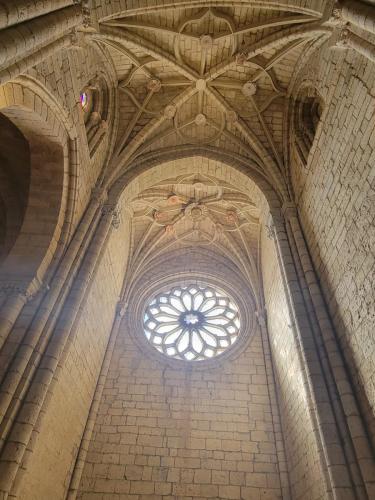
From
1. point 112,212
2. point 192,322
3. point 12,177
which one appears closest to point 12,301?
point 112,212

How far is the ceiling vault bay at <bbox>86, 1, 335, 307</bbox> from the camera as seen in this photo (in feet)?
25.6

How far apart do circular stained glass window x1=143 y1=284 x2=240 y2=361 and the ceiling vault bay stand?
117 cm

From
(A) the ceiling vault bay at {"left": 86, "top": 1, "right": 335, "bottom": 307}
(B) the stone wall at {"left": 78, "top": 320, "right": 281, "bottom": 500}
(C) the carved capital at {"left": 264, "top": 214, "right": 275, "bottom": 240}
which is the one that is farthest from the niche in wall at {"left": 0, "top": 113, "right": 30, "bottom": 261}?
(C) the carved capital at {"left": 264, "top": 214, "right": 275, "bottom": 240}

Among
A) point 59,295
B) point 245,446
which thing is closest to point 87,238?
point 59,295

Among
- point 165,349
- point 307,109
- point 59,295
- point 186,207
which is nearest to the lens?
point 59,295

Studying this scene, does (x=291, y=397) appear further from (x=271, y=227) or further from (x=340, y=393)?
(x=271, y=227)

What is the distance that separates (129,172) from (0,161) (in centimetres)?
291

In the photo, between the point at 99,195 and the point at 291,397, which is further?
the point at 99,195

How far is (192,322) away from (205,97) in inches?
247

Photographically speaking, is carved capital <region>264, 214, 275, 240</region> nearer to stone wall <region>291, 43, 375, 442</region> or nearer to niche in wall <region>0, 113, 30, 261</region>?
stone wall <region>291, 43, 375, 442</region>

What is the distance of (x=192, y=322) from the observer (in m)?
10.9

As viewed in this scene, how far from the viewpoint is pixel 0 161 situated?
7.93 metres

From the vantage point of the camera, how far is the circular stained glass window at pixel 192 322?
10281mm

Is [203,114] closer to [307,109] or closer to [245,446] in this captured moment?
[307,109]
